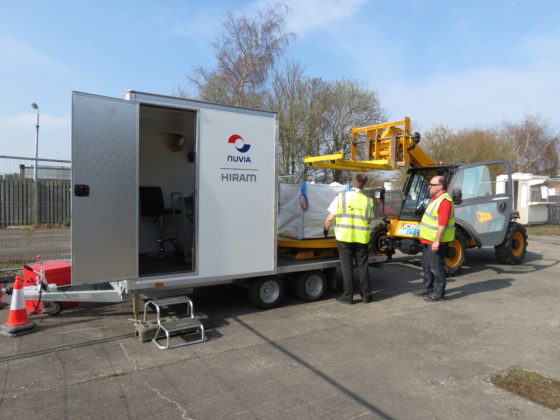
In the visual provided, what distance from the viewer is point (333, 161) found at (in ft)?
23.2

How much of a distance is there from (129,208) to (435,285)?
4.85 metres

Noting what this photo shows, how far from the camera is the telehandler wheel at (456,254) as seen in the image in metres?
8.28

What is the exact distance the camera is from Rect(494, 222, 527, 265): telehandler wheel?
944cm

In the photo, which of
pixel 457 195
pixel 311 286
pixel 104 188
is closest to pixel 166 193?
pixel 104 188

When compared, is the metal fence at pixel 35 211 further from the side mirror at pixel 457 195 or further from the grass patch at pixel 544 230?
the grass patch at pixel 544 230

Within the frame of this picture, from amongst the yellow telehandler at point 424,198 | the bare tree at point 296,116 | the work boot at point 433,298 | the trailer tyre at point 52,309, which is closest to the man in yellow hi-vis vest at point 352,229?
the work boot at point 433,298

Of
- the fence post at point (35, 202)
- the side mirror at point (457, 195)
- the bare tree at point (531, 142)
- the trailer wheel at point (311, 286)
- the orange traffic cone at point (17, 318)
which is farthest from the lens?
the bare tree at point (531, 142)

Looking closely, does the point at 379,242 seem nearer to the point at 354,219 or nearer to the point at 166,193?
the point at 354,219

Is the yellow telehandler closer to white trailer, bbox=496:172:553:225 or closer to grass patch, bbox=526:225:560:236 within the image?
grass patch, bbox=526:225:560:236

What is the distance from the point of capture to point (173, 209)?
23.7 feet

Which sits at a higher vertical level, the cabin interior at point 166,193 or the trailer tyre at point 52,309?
the cabin interior at point 166,193

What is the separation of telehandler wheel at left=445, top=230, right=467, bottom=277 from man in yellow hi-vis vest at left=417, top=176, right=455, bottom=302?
205cm

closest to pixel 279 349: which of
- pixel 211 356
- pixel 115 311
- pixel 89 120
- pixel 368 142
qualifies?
pixel 211 356

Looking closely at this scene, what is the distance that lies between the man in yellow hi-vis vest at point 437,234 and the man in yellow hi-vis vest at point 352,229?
41.9 inches
